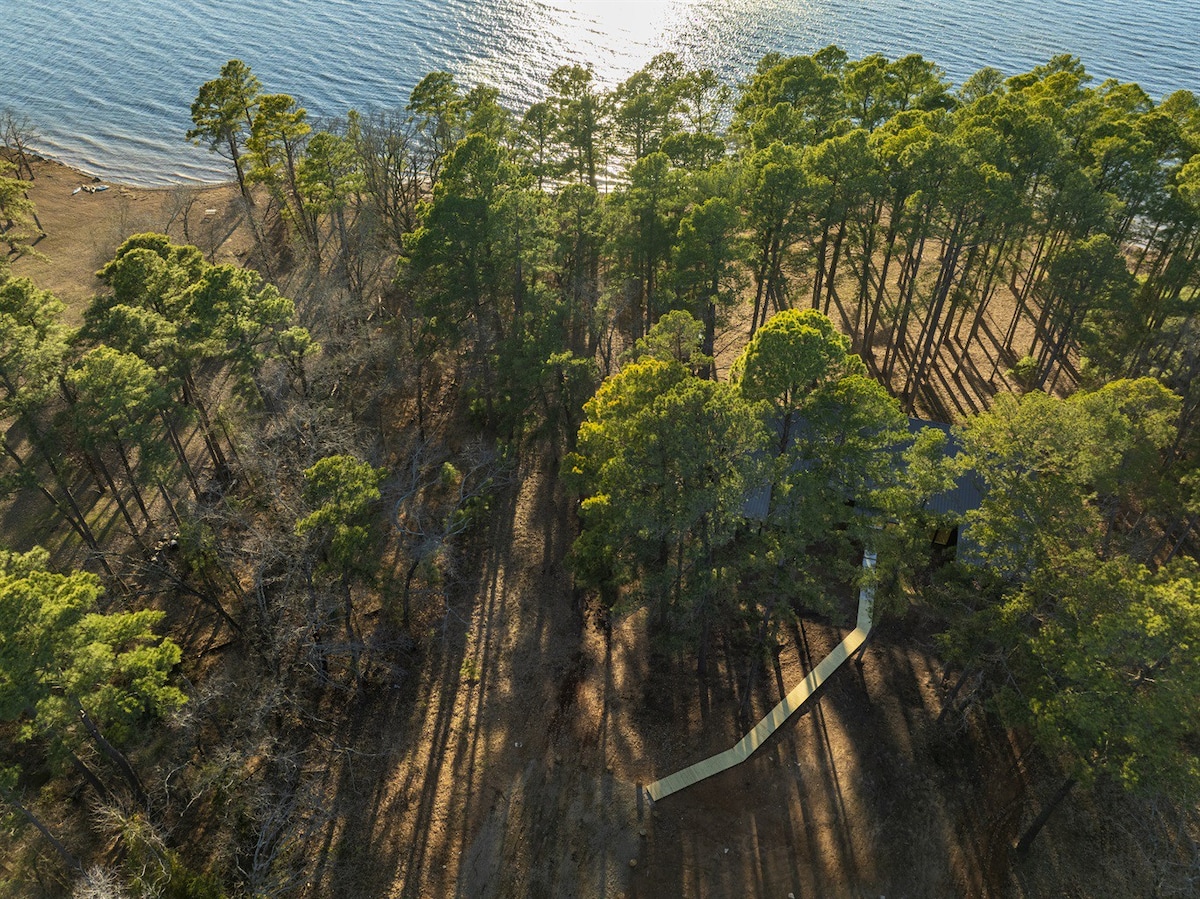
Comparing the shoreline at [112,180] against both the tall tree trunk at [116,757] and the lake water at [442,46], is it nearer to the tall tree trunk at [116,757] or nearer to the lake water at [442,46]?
the lake water at [442,46]

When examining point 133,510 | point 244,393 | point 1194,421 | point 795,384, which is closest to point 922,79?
point 1194,421

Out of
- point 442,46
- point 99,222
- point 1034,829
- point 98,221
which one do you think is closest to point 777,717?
point 1034,829

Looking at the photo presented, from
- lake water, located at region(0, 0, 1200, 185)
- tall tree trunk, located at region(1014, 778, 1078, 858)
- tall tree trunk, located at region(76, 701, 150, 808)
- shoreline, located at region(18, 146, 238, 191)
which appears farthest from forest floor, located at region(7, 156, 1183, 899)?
lake water, located at region(0, 0, 1200, 185)

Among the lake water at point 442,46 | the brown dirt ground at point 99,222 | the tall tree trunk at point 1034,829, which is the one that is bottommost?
the tall tree trunk at point 1034,829

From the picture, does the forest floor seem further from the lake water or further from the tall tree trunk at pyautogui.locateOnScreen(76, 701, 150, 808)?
the lake water

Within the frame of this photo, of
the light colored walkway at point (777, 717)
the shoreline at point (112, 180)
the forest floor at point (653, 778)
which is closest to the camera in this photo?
the forest floor at point (653, 778)

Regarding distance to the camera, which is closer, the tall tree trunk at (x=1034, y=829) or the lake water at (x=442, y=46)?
the tall tree trunk at (x=1034, y=829)

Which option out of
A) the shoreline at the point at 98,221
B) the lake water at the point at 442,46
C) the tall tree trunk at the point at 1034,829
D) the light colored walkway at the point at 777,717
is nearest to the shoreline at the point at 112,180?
the shoreline at the point at 98,221
